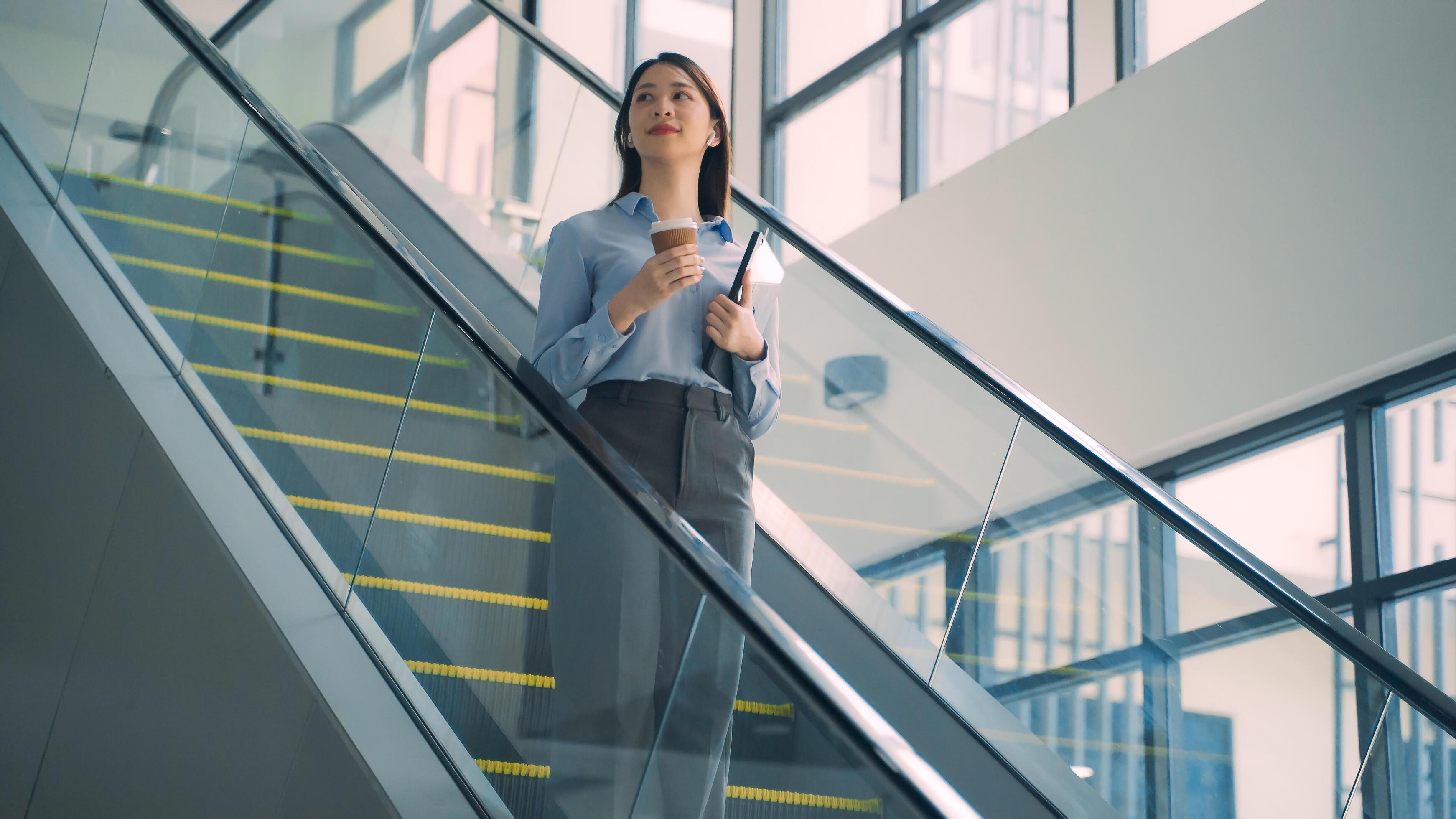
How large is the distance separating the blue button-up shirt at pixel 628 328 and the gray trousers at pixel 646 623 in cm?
4

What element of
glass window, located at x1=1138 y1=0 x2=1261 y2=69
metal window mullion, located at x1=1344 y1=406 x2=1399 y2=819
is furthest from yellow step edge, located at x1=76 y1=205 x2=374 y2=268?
glass window, located at x1=1138 y1=0 x2=1261 y2=69

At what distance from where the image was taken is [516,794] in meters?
2.48

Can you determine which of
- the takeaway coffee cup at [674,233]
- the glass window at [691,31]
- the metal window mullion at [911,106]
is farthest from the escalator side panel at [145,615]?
the glass window at [691,31]

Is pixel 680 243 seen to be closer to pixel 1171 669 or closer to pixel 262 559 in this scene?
pixel 262 559

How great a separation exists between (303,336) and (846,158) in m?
6.48

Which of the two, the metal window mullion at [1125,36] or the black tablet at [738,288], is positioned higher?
the metal window mullion at [1125,36]

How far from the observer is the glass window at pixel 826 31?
9.00 m

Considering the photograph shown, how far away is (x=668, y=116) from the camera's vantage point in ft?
8.64

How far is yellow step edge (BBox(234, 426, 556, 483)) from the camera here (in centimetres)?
265

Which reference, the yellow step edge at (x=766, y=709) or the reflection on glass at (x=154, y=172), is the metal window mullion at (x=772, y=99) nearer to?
the reflection on glass at (x=154, y=172)

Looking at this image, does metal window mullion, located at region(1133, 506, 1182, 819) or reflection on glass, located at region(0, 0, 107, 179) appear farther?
reflection on glass, located at region(0, 0, 107, 179)

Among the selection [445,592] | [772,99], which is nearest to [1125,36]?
[772,99]

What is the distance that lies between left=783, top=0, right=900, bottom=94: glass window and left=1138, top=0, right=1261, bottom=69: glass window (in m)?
2.36

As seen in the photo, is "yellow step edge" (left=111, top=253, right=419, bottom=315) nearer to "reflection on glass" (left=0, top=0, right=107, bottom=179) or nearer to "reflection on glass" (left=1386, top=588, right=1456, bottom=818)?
"reflection on glass" (left=0, top=0, right=107, bottom=179)
